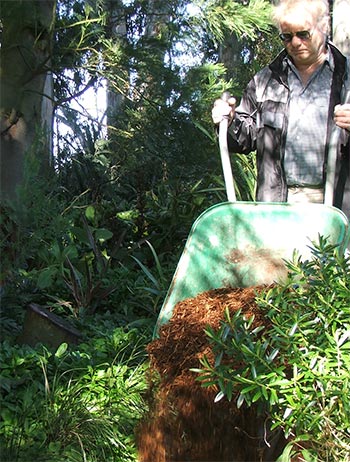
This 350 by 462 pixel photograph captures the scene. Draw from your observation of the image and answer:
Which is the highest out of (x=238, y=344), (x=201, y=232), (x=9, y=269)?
(x=201, y=232)

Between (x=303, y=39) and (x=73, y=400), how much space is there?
1684 millimetres

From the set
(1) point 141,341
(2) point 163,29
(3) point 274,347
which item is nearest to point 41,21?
(2) point 163,29

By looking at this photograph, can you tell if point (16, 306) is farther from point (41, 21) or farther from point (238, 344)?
point (238, 344)

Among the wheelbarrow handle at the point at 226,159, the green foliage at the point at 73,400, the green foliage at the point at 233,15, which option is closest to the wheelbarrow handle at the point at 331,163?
the wheelbarrow handle at the point at 226,159

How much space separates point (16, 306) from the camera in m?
4.07

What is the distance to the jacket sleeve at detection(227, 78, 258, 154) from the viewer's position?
2855 mm

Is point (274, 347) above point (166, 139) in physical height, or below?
below

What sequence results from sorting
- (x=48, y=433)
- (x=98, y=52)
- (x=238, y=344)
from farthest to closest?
(x=98, y=52), (x=48, y=433), (x=238, y=344)

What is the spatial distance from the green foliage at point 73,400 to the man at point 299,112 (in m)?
1.02

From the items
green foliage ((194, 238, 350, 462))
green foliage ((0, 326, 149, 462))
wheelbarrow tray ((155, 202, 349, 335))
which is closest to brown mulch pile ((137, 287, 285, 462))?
wheelbarrow tray ((155, 202, 349, 335))

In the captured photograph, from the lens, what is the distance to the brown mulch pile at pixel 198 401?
2164 millimetres

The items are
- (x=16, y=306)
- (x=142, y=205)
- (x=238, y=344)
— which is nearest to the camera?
(x=238, y=344)

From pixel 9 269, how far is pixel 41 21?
1.49 meters

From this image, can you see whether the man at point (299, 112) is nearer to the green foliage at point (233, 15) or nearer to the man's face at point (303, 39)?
the man's face at point (303, 39)
